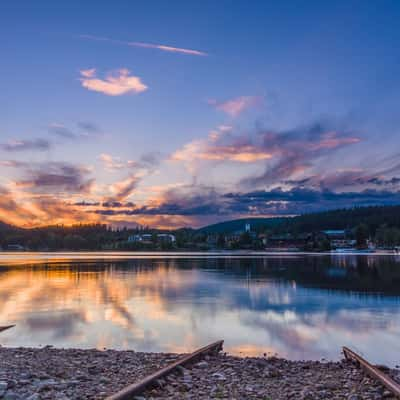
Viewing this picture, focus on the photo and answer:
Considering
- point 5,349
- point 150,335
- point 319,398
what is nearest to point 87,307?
point 150,335

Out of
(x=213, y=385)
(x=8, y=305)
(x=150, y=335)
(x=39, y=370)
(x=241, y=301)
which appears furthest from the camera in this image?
(x=241, y=301)

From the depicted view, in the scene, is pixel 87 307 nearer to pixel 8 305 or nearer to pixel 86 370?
pixel 8 305

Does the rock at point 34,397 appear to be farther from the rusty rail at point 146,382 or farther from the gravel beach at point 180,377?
the rusty rail at point 146,382

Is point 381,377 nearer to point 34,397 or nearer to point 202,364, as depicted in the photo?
point 202,364

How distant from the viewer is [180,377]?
11.5 meters

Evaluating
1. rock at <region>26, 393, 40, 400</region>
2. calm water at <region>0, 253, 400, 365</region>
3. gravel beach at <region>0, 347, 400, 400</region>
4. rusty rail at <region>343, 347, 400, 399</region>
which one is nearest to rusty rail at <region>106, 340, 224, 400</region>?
gravel beach at <region>0, 347, 400, 400</region>

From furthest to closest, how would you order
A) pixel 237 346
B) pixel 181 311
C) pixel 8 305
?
1. pixel 8 305
2. pixel 181 311
3. pixel 237 346

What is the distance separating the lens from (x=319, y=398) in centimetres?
988

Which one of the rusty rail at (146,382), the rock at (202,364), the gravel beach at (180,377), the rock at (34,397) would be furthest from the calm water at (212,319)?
the rock at (34,397)

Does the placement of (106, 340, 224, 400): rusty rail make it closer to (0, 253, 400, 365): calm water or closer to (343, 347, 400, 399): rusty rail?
(0, 253, 400, 365): calm water

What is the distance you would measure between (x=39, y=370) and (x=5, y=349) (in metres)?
4.49

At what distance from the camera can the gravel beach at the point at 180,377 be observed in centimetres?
997

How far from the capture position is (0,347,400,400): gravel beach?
32.7 feet

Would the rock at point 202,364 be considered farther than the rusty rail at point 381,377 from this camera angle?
Yes
